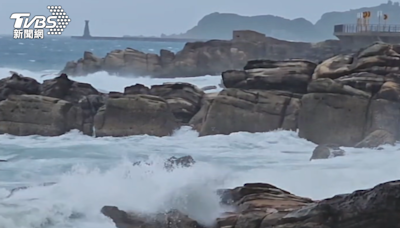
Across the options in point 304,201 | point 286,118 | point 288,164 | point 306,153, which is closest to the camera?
point 304,201

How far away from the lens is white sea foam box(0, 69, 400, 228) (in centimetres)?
779

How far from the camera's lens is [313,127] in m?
13.7

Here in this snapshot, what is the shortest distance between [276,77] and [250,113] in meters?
1.15

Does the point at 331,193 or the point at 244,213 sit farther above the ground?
the point at 244,213

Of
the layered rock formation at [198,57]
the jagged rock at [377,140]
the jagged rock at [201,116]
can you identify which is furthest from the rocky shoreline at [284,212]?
the layered rock formation at [198,57]

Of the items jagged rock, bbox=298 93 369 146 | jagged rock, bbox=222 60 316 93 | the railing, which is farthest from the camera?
Answer: the railing

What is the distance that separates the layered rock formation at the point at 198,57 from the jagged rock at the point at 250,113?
14.6 m

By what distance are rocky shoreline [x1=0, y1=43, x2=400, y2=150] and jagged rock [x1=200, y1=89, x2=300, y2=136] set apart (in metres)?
0.02

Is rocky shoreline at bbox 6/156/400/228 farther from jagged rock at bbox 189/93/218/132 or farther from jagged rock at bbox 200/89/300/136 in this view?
jagged rock at bbox 189/93/218/132

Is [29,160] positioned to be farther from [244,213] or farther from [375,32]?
[375,32]

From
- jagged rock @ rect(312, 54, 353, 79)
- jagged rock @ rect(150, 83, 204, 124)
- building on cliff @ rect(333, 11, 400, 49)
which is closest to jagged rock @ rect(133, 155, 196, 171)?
jagged rock @ rect(312, 54, 353, 79)

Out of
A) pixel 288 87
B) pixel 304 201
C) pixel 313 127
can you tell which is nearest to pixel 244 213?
pixel 304 201

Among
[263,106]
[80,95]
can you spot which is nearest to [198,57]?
[80,95]

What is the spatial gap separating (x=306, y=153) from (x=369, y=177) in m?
2.72
